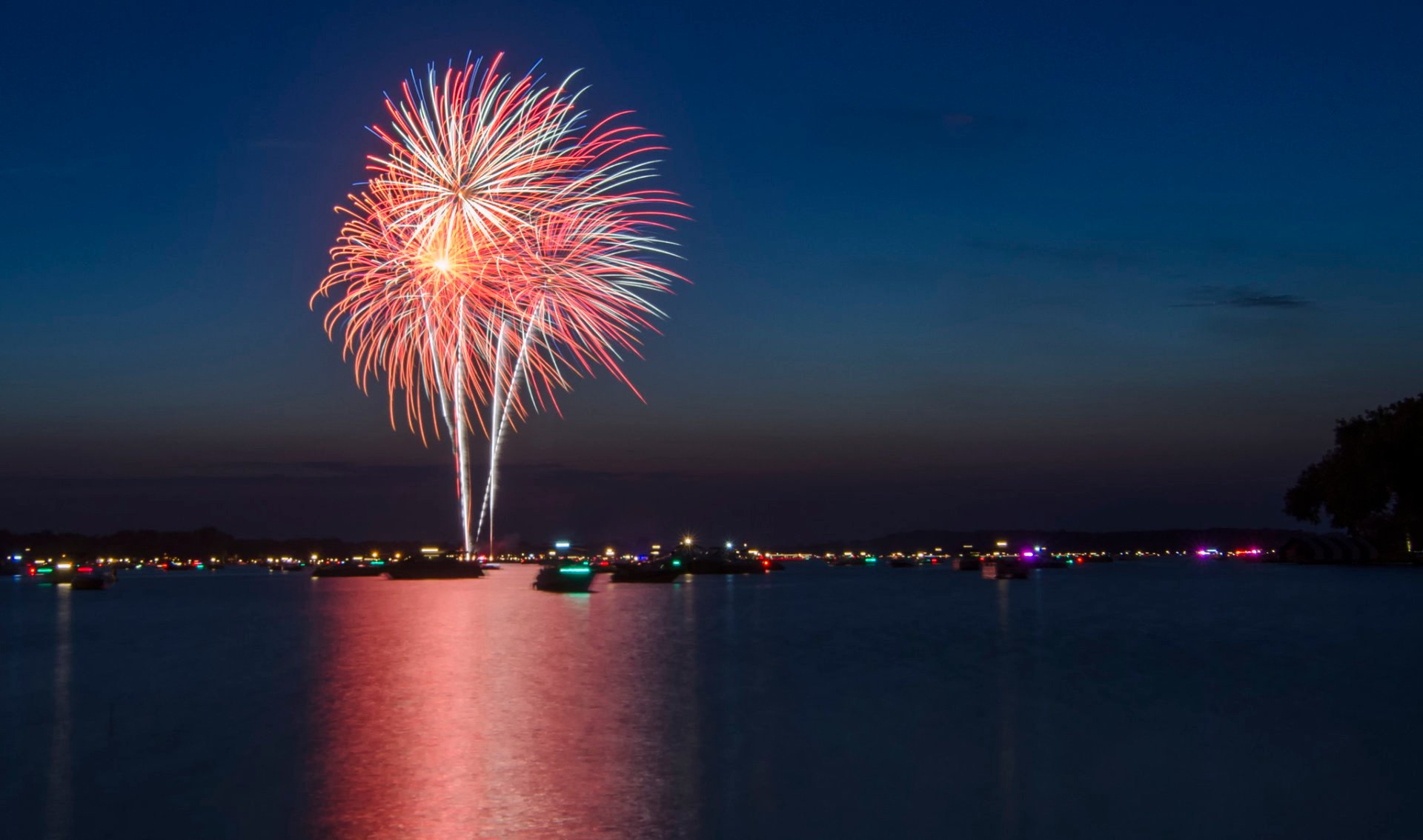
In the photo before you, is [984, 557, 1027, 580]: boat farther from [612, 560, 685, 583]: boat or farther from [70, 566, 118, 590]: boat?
[70, 566, 118, 590]: boat

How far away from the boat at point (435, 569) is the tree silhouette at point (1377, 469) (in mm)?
79696

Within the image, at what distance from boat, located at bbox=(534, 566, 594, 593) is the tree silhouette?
68122mm

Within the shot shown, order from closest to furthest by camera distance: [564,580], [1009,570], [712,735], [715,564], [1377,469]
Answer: [712,735] → [564,580] → [1377,469] → [1009,570] → [715,564]

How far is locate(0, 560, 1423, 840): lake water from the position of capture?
10961 millimetres

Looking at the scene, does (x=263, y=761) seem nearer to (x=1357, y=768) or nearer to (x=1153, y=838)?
(x=1153, y=838)

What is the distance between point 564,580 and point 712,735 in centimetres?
6490

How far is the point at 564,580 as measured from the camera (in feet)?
263

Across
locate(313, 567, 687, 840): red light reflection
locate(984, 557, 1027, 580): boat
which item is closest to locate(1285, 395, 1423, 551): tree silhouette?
locate(984, 557, 1027, 580): boat

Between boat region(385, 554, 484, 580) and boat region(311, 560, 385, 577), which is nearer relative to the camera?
boat region(385, 554, 484, 580)

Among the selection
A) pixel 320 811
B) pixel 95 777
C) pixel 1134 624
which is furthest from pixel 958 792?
pixel 1134 624

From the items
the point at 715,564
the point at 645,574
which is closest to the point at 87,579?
the point at 645,574

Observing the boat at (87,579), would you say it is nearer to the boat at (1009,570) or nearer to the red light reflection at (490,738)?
the red light reflection at (490,738)

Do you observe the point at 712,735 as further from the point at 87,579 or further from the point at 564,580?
the point at 87,579

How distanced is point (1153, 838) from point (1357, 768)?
5353 millimetres
